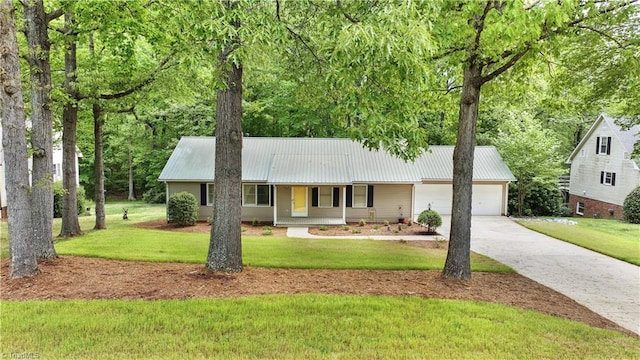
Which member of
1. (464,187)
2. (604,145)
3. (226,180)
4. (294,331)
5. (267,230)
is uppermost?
(604,145)

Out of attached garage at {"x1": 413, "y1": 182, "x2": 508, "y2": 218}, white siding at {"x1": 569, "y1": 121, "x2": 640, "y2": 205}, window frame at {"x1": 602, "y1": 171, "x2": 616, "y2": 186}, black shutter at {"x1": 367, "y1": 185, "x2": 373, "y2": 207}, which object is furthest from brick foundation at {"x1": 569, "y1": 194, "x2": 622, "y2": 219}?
black shutter at {"x1": 367, "y1": 185, "x2": 373, "y2": 207}

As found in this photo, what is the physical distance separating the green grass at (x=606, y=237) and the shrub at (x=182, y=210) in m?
15.6

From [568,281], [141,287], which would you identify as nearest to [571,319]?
[568,281]

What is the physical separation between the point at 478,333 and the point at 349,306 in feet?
6.20

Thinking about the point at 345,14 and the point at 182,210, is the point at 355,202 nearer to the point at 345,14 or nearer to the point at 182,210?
the point at 182,210

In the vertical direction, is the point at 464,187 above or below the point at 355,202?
above

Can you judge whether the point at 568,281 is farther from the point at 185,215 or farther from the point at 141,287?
the point at 185,215

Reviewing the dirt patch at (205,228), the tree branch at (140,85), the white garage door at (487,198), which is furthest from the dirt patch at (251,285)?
the white garage door at (487,198)

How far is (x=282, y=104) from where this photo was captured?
27219 mm

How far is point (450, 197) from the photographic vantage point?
72.5ft

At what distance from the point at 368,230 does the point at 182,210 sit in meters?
8.56

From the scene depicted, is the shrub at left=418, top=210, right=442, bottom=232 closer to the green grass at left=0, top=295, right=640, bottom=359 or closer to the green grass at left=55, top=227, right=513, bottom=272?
the green grass at left=55, top=227, right=513, bottom=272

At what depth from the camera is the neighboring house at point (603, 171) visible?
22859 mm

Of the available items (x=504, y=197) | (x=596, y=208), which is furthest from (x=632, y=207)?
(x=504, y=197)
